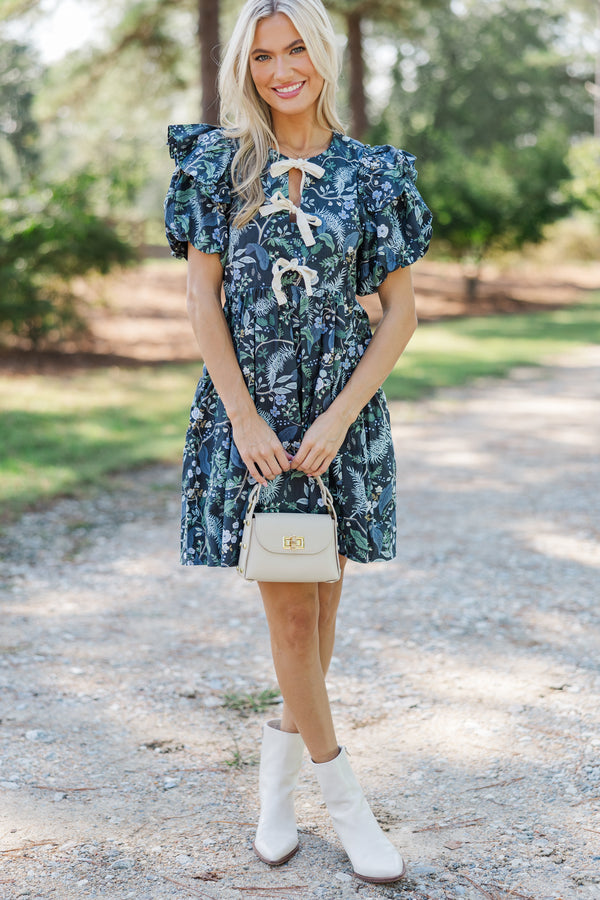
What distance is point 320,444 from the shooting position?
6.83 feet

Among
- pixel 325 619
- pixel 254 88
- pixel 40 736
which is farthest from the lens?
pixel 40 736

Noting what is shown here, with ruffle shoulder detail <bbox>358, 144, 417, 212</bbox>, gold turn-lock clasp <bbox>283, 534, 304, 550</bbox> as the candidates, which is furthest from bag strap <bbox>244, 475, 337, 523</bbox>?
ruffle shoulder detail <bbox>358, 144, 417, 212</bbox>

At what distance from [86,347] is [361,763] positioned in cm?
960

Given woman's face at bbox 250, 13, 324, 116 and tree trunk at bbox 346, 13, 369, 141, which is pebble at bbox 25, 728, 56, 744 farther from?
tree trunk at bbox 346, 13, 369, 141

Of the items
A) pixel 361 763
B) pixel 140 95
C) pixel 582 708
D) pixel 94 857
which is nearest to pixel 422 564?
pixel 582 708

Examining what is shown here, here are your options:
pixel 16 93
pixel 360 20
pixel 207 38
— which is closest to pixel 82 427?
pixel 207 38

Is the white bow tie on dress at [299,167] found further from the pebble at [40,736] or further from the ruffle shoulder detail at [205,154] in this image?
the pebble at [40,736]

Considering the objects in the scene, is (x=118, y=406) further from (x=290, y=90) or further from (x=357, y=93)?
(x=357, y=93)

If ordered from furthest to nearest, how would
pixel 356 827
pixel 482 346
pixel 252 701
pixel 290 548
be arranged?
pixel 482 346 → pixel 252 701 → pixel 356 827 → pixel 290 548

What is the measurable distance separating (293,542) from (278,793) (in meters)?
0.78

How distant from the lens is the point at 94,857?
2.28 metres

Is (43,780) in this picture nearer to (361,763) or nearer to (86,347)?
(361,763)

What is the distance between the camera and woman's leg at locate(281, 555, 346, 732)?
238 cm

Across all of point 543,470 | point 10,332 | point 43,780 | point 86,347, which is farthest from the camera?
point 86,347
